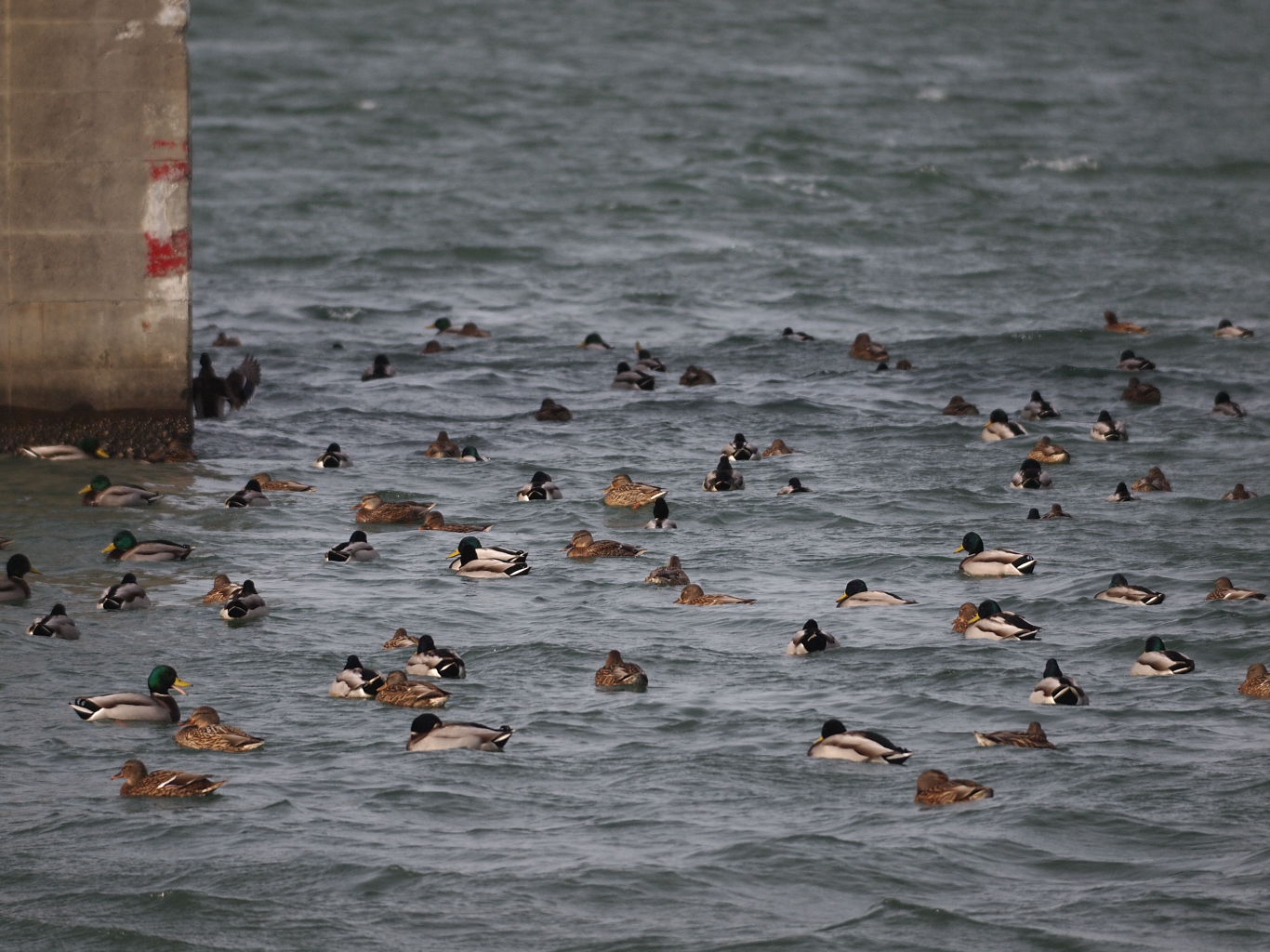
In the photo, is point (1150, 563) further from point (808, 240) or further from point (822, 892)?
point (808, 240)

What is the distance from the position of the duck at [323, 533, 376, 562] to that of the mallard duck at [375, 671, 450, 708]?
5050mm

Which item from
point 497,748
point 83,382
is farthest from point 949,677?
point 83,382

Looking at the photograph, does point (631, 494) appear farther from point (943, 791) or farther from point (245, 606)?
point (943, 791)

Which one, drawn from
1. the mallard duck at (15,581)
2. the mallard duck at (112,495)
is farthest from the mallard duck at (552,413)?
A: the mallard duck at (15,581)

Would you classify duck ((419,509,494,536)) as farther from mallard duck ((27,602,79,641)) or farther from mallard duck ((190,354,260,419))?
mallard duck ((190,354,260,419))

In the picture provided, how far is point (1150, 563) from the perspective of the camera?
75.2ft

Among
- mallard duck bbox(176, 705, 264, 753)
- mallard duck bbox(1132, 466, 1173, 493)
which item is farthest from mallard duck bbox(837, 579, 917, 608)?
mallard duck bbox(176, 705, 264, 753)

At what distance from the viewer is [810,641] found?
19.4m

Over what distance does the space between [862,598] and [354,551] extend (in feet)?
18.6

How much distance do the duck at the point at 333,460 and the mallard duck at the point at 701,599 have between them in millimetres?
7729

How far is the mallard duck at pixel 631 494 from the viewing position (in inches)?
1014

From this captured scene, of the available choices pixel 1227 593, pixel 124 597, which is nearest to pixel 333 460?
pixel 124 597

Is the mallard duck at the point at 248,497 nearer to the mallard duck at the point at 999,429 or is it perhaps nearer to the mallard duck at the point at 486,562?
the mallard duck at the point at 486,562

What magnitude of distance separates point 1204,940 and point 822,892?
2.57 metres
